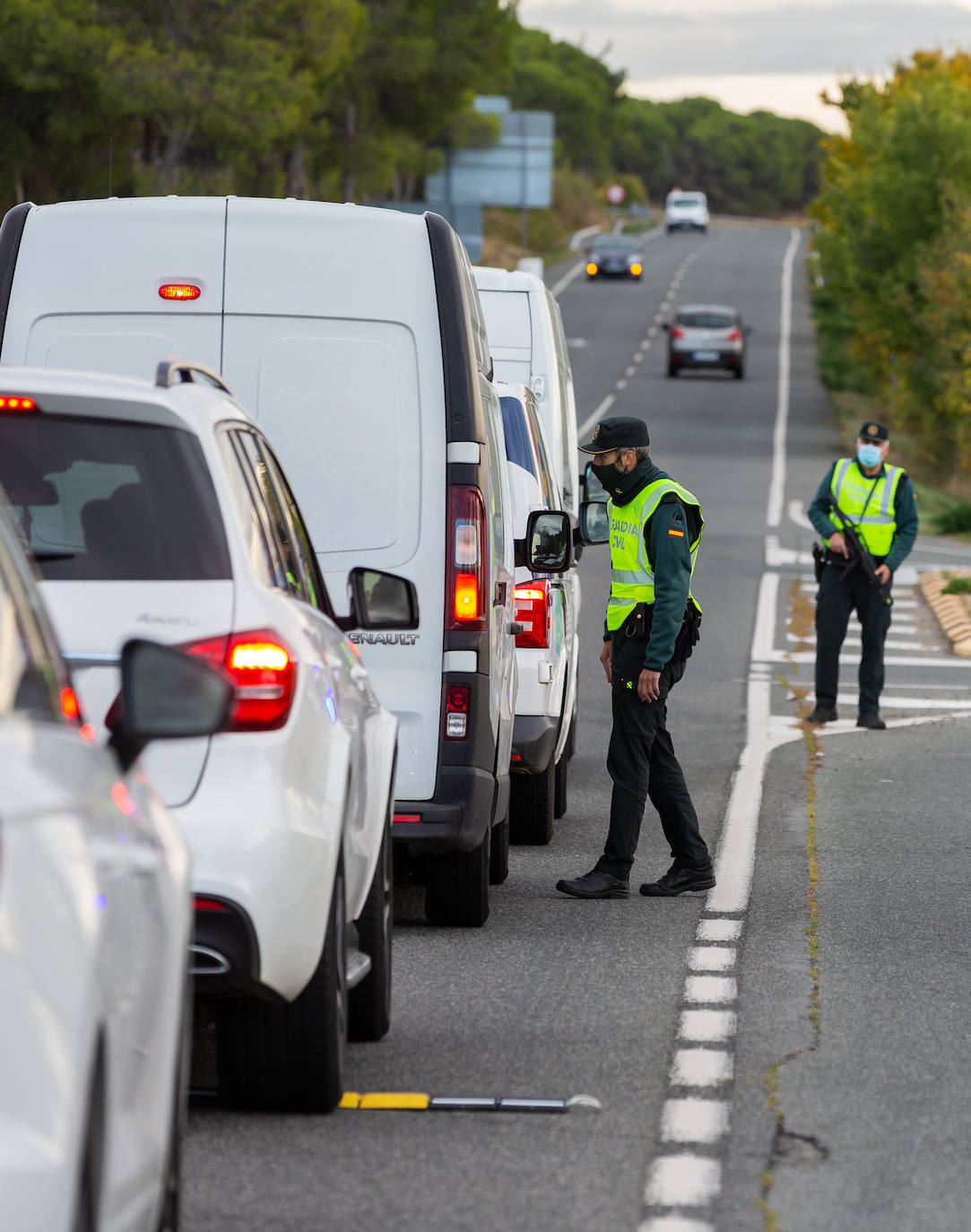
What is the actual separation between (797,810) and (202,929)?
675 centimetres

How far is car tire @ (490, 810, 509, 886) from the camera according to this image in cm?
941

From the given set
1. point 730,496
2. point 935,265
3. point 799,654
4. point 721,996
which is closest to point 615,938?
point 721,996

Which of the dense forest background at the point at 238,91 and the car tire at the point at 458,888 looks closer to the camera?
the car tire at the point at 458,888

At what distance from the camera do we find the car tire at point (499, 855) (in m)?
9.41

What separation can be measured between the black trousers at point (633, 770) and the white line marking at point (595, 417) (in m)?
31.4

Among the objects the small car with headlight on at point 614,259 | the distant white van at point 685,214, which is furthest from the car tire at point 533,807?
the distant white van at point 685,214

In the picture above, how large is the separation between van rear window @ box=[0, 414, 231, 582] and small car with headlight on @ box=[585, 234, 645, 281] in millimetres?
83456

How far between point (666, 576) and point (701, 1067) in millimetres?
3128

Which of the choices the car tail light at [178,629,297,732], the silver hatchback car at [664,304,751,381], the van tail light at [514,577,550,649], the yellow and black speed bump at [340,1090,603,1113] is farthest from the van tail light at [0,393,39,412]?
the silver hatchback car at [664,304,751,381]

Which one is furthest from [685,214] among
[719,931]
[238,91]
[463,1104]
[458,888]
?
Result: [463,1104]

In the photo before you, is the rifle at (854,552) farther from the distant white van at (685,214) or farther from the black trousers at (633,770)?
the distant white van at (685,214)

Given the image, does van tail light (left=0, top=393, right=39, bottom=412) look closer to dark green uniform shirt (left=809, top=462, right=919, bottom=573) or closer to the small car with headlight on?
dark green uniform shirt (left=809, top=462, right=919, bottom=573)

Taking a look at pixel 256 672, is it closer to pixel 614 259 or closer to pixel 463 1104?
pixel 463 1104

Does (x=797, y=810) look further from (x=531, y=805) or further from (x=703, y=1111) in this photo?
(x=703, y=1111)
